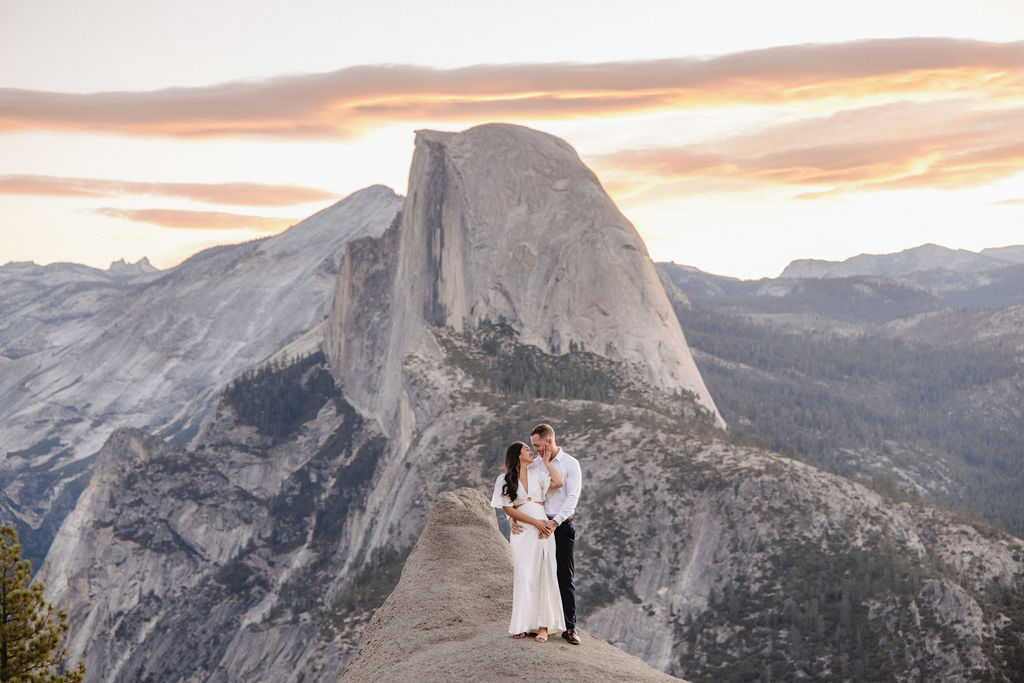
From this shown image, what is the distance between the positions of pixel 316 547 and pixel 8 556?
490ft

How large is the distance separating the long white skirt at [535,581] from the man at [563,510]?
0.68 ft

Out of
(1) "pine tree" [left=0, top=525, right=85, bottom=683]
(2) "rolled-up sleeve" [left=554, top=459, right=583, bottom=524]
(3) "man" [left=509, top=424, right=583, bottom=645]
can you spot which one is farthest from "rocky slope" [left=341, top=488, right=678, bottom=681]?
(1) "pine tree" [left=0, top=525, right=85, bottom=683]

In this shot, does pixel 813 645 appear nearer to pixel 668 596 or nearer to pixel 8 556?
pixel 668 596

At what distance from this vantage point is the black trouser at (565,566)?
24.4 m

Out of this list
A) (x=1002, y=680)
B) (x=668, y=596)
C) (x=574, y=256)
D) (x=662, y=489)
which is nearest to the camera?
(x=1002, y=680)

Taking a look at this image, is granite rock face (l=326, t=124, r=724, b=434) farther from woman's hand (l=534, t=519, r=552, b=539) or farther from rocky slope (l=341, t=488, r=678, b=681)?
woman's hand (l=534, t=519, r=552, b=539)

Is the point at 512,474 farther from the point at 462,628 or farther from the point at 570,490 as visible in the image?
the point at 462,628

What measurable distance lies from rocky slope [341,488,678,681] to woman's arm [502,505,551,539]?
7.68ft

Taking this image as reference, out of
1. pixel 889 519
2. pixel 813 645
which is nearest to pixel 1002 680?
pixel 813 645

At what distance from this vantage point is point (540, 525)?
23.9 m

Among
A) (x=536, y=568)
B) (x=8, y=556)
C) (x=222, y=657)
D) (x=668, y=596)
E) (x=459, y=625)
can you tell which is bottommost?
(x=222, y=657)

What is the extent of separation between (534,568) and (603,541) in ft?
276

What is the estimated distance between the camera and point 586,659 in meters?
23.3

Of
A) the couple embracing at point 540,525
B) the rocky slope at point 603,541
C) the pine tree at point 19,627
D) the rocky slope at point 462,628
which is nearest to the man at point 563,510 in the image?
the couple embracing at point 540,525
